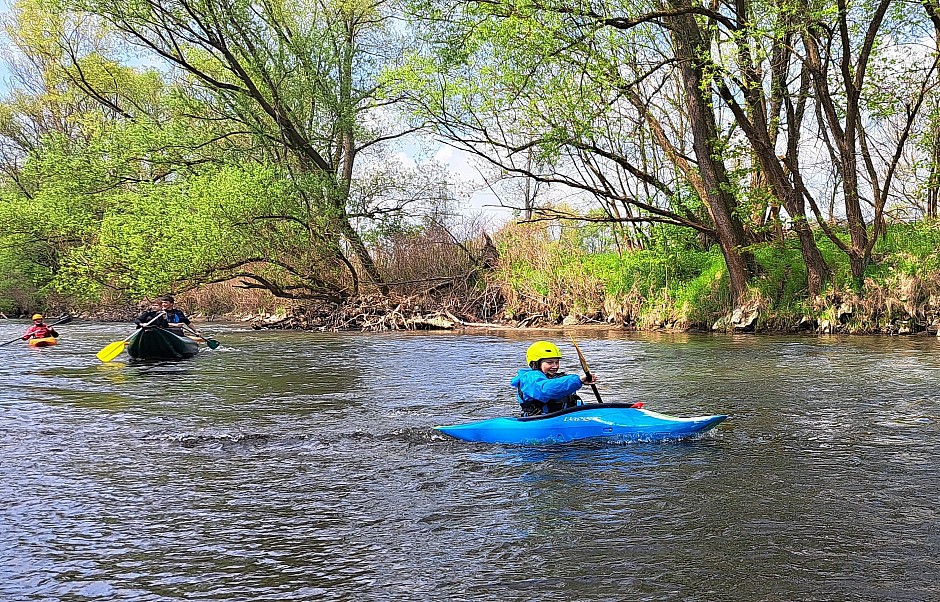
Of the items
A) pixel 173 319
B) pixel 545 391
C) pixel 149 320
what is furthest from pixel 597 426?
pixel 173 319

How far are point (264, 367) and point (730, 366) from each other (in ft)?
23.6

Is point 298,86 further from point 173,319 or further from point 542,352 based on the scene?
point 542,352

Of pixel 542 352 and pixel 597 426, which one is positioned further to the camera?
pixel 542 352

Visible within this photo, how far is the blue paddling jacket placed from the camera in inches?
273

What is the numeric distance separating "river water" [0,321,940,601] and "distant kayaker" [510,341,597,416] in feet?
1.69

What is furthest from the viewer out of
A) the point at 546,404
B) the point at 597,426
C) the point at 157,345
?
the point at 157,345

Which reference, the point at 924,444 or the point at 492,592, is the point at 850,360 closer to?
the point at 924,444

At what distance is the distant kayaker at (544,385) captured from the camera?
6.98 m

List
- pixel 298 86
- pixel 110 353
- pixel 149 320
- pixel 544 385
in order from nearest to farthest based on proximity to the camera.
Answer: pixel 544 385, pixel 110 353, pixel 149 320, pixel 298 86

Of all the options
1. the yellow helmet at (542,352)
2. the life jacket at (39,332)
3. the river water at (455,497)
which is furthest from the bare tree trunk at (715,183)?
the life jacket at (39,332)

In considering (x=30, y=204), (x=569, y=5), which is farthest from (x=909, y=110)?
(x=30, y=204)

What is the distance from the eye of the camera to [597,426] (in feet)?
22.2

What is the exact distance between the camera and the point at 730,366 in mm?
11602

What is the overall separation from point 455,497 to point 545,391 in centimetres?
200
